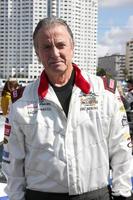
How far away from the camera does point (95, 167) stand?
7.47ft

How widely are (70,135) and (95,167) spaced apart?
20cm

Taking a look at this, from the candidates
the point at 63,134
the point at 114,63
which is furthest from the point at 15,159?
the point at 114,63

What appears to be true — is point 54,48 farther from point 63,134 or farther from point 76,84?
point 63,134

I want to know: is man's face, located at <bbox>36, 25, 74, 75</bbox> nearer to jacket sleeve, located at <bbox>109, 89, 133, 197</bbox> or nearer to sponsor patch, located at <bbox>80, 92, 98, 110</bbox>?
sponsor patch, located at <bbox>80, 92, 98, 110</bbox>

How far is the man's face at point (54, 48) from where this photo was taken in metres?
2.27

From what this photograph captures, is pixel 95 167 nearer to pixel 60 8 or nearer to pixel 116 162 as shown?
pixel 116 162

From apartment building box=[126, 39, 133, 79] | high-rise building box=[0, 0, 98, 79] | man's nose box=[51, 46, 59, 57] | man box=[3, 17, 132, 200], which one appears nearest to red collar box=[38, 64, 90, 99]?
man box=[3, 17, 132, 200]

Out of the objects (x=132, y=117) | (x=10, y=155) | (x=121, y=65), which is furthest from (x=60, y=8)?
(x=10, y=155)

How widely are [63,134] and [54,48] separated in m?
0.43

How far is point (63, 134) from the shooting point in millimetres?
2252

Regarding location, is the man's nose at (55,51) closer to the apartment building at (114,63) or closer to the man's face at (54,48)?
the man's face at (54,48)

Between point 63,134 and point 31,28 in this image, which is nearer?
point 63,134

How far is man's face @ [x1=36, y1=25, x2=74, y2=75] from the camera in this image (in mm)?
2270

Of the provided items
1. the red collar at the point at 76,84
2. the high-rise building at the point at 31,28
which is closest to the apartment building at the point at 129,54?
the high-rise building at the point at 31,28
